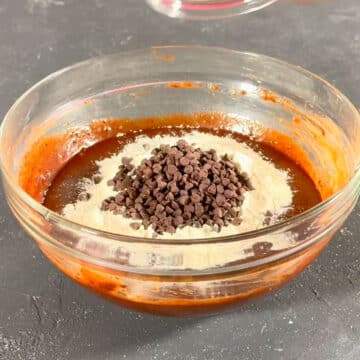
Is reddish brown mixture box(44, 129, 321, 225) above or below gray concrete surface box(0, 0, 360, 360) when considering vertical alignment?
above

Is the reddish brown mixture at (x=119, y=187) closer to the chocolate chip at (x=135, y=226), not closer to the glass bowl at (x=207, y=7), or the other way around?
the chocolate chip at (x=135, y=226)

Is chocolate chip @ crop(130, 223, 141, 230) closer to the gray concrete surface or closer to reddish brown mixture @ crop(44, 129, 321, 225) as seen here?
reddish brown mixture @ crop(44, 129, 321, 225)

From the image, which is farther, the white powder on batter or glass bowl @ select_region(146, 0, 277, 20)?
glass bowl @ select_region(146, 0, 277, 20)

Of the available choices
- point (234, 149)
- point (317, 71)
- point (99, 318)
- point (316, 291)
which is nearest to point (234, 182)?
point (234, 149)

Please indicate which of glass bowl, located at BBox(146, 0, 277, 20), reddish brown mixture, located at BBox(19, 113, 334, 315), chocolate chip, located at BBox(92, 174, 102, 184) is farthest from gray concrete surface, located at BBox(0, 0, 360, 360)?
glass bowl, located at BBox(146, 0, 277, 20)

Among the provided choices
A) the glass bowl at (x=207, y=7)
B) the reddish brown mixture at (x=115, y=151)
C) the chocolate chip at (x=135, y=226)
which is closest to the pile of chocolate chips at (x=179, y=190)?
the chocolate chip at (x=135, y=226)

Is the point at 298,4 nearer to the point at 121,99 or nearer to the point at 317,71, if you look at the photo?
the point at 317,71
